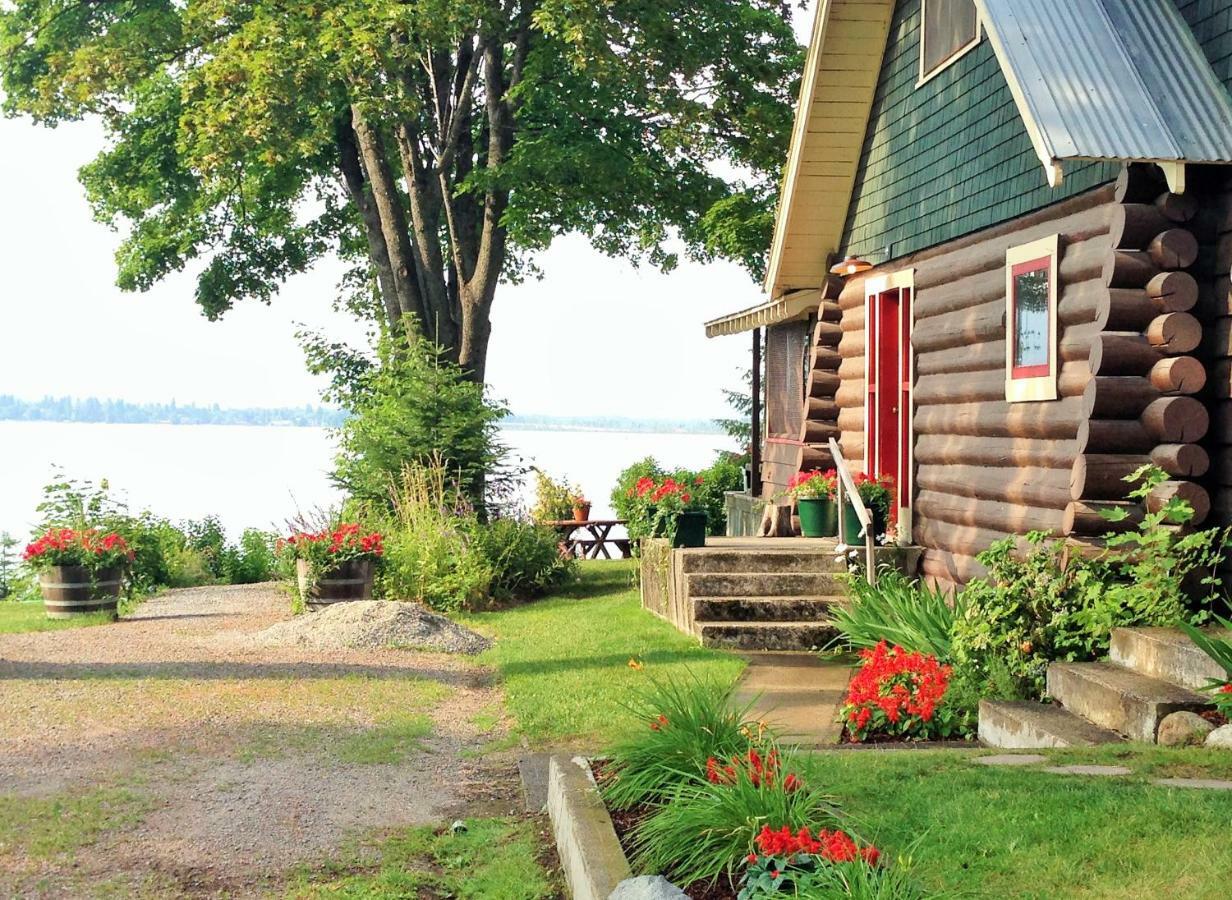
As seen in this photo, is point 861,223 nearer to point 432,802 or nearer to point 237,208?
point 432,802

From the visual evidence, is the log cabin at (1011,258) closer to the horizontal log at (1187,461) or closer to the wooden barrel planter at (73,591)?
the horizontal log at (1187,461)

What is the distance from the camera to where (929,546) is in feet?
41.5

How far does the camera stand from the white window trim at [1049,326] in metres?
9.86

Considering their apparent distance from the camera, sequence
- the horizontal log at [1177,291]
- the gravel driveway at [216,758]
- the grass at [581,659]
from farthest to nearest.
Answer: the grass at [581,659], the horizontal log at [1177,291], the gravel driveway at [216,758]

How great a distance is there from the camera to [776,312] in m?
16.3

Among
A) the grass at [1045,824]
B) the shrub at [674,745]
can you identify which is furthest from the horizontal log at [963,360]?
the shrub at [674,745]

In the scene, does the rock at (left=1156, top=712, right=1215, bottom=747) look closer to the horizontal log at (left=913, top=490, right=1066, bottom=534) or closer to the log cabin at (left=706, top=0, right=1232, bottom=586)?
the log cabin at (left=706, top=0, right=1232, bottom=586)

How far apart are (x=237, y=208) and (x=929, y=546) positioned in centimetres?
1793

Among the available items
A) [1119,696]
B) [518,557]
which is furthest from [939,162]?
[518,557]

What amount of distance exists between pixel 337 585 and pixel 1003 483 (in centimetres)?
761

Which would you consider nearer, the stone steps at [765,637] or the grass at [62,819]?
the grass at [62,819]

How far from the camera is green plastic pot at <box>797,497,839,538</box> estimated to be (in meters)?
14.0

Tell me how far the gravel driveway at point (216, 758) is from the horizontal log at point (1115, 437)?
430 centimetres

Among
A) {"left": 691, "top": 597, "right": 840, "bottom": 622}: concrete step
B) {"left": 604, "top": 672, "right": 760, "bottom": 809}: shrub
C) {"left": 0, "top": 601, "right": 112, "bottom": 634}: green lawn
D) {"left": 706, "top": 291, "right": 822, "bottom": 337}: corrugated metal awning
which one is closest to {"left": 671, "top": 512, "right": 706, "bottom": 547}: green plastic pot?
{"left": 691, "top": 597, "right": 840, "bottom": 622}: concrete step
